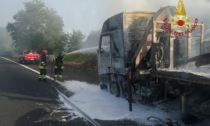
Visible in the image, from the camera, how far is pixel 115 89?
929cm

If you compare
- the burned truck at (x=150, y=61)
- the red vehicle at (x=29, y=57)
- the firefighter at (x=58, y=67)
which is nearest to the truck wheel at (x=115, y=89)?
the burned truck at (x=150, y=61)

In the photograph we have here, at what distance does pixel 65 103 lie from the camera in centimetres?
838

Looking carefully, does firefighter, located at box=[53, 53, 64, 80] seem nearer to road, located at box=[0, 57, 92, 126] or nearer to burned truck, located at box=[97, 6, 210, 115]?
road, located at box=[0, 57, 92, 126]

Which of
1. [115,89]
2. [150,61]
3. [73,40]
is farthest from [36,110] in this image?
[73,40]

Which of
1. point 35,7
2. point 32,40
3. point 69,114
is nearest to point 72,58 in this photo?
point 32,40

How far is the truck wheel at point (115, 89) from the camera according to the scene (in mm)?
9141

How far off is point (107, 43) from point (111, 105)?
2.52 m

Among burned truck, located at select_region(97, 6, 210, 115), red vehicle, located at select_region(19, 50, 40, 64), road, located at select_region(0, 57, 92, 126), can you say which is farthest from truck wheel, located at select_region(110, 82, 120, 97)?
red vehicle, located at select_region(19, 50, 40, 64)

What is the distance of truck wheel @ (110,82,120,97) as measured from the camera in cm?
914

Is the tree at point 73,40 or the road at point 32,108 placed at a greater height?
the tree at point 73,40

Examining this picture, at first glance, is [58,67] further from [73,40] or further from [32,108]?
[73,40]

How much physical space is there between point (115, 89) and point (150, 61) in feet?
7.15

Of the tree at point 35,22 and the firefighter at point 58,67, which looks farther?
the tree at point 35,22

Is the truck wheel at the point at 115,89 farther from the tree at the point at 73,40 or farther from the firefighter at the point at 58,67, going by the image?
the tree at the point at 73,40
